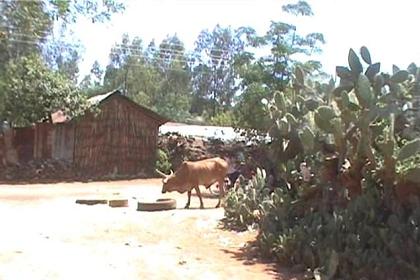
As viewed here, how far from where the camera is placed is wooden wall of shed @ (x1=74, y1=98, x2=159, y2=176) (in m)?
24.0

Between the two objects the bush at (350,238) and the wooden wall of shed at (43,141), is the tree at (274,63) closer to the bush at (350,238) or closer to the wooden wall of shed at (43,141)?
the wooden wall of shed at (43,141)

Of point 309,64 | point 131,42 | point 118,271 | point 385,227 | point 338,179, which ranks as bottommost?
point 118,271

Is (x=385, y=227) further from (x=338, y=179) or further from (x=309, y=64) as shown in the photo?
(x=309, y=64)

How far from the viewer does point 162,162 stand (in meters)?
25.6

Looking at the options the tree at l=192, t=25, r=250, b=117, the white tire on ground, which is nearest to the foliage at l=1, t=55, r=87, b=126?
the white tire on ground

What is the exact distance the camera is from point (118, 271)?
24.5ft

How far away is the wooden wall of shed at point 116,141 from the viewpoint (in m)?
24.0

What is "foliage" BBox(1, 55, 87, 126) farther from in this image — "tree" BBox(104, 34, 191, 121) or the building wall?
"tree" BBox(104, 34, 191, 121)

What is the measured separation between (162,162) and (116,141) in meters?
2.27

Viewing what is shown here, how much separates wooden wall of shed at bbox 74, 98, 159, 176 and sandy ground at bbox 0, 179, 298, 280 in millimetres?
10243

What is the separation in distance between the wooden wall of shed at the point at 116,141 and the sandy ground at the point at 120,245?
10243mm

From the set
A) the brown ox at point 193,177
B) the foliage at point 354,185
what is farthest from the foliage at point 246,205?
the brown ox at point 193,177

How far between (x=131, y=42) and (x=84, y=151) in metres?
30.3

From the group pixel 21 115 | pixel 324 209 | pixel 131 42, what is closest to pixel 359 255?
pixel 324 209
